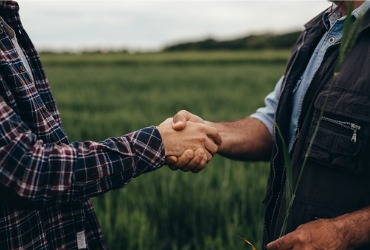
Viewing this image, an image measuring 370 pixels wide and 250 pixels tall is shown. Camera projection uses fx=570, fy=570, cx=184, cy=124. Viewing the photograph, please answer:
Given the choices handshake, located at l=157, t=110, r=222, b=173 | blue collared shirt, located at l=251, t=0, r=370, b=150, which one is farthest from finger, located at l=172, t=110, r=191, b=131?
blue collared shirt, located at l=251, t=0, r=370, b=150

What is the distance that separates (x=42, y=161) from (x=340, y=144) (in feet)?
2.63

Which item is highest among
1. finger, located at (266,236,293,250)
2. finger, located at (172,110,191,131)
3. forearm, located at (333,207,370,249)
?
finger, located at (172,110,191,131)

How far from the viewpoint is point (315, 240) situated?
1479mm

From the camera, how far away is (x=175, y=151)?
1.88 metres

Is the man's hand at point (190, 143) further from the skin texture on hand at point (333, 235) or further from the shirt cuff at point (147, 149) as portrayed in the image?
the skin texture on hand at point (333, 235)

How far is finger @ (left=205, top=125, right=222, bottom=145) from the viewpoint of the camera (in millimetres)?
2092

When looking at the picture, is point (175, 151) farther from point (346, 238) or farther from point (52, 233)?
point (346, 238)

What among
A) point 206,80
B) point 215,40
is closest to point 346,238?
point 206,80

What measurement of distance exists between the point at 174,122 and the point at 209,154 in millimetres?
233

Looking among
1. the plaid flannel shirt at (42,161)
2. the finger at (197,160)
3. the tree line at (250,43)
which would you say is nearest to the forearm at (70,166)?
the plaid flannel shirt at (42,161)

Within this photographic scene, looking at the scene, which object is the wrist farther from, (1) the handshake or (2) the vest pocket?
(1) the handshake

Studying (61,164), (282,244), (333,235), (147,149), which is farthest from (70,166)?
(333,235)

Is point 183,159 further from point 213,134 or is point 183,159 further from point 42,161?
point 42,161

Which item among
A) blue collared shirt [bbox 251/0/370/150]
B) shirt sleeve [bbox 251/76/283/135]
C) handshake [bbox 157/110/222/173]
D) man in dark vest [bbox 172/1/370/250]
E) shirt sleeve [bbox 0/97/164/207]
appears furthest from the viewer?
shirt sleeve [bbox 251/76/283/135]
